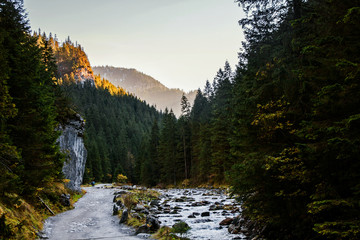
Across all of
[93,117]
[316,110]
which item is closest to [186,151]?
[316,110]

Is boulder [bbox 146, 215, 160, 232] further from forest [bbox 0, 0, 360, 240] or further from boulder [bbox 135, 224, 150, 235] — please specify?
forest [bbox 0, 0, 360, 240]

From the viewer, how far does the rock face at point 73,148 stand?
23641 millimetres

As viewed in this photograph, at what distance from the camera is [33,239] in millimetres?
8984

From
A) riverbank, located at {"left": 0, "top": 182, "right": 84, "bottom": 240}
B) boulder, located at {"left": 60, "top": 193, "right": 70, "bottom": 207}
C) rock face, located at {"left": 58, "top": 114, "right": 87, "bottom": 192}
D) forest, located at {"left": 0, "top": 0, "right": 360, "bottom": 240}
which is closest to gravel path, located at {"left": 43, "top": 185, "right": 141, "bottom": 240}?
riverbank, located at {"left": 0, "top": 182, "right": 84, "bottom": 240}

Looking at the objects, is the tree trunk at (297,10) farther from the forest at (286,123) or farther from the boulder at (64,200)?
the boulder at (64,200)

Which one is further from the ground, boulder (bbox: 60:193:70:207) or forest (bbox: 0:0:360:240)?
forest (bbox: 0:0:360:240)

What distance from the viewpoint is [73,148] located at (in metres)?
25.9

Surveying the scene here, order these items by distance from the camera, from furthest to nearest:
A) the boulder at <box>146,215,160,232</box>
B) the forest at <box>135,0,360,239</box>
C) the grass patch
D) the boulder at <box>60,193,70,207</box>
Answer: the boulder at <box>60,193,70,207</box>, the boulder at <box>146,215,160,232</box>, the grass patch, the forest at <box>135,0,360,239</box>

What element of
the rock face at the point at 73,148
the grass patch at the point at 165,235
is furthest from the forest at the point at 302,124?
the rock face at the point at 73,148

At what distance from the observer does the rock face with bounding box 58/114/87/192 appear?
23641mm

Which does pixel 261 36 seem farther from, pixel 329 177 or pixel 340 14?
pixel 329 177

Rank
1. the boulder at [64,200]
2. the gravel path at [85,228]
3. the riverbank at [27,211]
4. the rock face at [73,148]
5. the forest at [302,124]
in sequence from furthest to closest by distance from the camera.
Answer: the rock face at [73,148] → the boulder at [64,200] → the gravel path at [85,228] → the riverbank at [27,211] → the forest at [302,124]

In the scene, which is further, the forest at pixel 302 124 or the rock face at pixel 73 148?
the rock face at pixel 73 148

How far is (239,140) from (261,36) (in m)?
6.59
